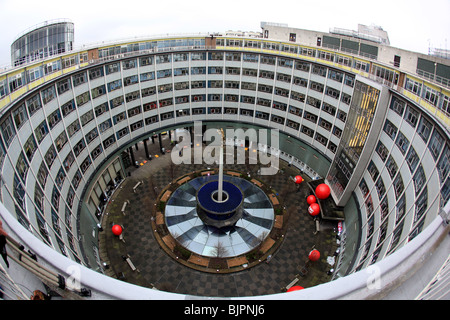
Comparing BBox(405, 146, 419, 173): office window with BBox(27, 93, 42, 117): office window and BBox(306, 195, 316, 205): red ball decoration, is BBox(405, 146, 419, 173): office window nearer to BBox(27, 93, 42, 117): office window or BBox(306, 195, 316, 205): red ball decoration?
BBox(306, 195, 316, 205): red ball decoration

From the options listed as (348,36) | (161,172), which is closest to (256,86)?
(348,36)

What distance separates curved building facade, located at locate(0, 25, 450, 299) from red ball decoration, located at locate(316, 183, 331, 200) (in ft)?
5.94

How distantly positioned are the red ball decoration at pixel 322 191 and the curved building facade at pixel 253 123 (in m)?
1.81

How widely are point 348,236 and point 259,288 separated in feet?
55.5

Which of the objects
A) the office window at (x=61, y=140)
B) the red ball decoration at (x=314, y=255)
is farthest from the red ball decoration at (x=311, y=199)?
the office window at (x=61, y=140)

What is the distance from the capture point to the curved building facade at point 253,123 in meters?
29.5

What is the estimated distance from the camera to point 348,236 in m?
45.7

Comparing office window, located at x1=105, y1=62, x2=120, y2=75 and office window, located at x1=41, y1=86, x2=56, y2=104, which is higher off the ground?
office window, located at x1=105, y1=62, x2=120, y2=75

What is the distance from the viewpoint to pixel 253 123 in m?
67.3

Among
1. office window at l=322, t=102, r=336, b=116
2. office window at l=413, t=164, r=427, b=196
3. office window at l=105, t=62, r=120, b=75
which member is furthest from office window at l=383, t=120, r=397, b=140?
office window at l=105, t=62, r=120, b=75

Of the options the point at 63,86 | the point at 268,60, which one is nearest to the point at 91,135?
the point at 63,86

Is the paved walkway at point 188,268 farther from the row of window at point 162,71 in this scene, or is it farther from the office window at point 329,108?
the row of window at point 162,71

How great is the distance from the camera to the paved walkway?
40531 millimetres
